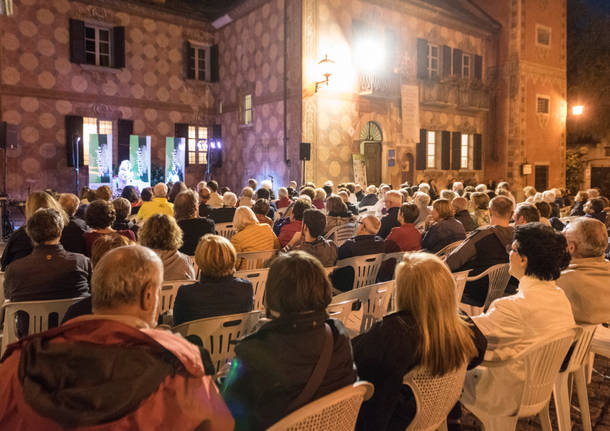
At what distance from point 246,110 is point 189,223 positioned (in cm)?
1398

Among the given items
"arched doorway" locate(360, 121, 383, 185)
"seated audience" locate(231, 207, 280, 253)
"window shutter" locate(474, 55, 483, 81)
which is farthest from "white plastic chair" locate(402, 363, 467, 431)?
"window shutter" locate(474, 55, 483, 81)

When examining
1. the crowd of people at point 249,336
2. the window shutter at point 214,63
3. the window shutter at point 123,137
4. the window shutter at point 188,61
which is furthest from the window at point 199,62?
the crowd of people at point 249,336

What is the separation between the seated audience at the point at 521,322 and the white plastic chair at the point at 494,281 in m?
1.78

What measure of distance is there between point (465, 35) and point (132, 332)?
2328 cm

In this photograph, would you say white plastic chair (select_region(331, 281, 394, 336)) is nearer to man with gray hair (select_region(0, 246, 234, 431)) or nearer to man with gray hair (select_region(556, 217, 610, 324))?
man with gray hair (select_region(556, 217, 610, 324))

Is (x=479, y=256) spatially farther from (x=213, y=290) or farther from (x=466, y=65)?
(x=466, y=65)

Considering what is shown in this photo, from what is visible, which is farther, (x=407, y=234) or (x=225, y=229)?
(x=225, y=229)

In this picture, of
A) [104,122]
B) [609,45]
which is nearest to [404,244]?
[104,122]

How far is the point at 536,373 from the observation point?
263 centimetres

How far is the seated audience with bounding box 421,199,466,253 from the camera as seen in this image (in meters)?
5.82

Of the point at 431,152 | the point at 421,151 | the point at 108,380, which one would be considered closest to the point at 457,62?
the point at 431,152

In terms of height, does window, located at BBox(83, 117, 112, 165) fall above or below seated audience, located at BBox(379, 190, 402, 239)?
above

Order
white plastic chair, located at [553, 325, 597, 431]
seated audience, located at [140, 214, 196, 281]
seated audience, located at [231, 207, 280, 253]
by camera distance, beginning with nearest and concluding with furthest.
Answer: white plastic chair, located at [553, 325, 597, 431]
seated audience, located at [140, 214, 196, 281]
seated audience, located at [231, 207, 280, 253]

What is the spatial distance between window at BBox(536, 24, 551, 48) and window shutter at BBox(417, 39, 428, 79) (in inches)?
268
